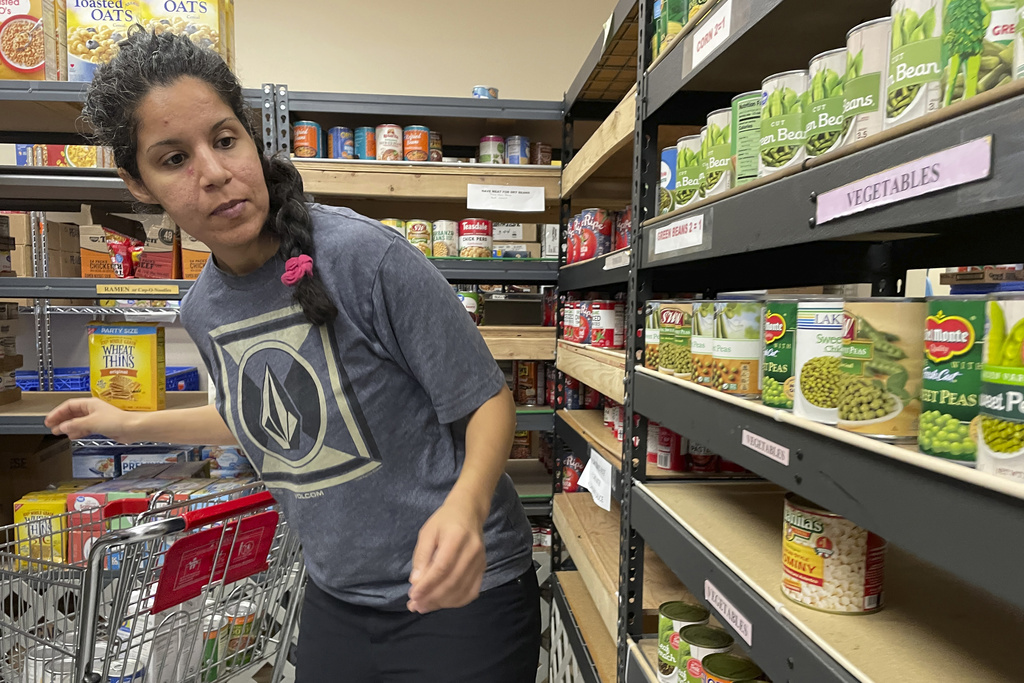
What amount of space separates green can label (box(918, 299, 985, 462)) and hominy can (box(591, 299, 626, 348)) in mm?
1322

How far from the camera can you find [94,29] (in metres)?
2.26

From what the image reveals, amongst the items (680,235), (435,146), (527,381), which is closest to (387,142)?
(435,146)

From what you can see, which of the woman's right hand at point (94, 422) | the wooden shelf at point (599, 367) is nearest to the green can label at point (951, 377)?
the wooden shelf at point (599, 367)

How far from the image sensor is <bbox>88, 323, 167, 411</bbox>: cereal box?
2400mm

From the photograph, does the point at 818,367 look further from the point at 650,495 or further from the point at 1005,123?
the point at 650,495

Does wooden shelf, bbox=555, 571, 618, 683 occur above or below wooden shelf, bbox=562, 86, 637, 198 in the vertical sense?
below

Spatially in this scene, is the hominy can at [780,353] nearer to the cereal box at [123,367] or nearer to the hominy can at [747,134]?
the hominy can at [747,134]

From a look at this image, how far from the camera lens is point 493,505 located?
121 centimetres

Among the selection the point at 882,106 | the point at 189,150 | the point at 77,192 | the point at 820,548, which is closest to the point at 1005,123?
the point at 882,106

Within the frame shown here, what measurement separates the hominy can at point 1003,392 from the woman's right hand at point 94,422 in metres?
1.65

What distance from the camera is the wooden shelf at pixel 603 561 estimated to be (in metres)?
1.51

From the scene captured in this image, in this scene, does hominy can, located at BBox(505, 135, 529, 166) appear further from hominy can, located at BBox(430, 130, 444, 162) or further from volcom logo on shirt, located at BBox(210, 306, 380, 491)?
volcom logo on shirt, located at BBox(210, 306, 380, 491)

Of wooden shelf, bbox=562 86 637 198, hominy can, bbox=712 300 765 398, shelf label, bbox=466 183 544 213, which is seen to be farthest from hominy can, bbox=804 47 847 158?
shelf label, bbox=466 183 544 213

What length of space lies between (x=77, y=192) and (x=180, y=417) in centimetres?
192
